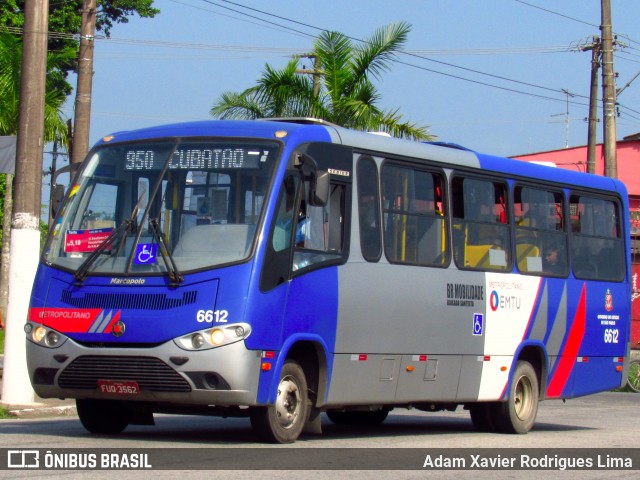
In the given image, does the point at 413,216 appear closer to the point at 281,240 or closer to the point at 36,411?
the point at 281,240

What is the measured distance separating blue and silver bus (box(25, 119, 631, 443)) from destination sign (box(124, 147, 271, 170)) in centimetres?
1

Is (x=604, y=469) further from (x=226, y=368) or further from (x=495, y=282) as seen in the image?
(x=495, y=282)

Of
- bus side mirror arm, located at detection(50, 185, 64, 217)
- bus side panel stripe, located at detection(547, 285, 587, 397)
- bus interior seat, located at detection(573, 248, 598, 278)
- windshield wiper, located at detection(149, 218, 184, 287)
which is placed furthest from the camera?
bus interior seat, located at detection(573, 248, 598, 278)

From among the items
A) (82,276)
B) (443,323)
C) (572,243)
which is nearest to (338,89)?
(572,243)

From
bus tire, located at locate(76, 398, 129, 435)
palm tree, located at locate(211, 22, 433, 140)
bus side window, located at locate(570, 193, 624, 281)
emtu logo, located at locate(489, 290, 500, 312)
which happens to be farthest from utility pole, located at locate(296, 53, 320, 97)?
bus tire, located at locate(76, 398, 129, 435)

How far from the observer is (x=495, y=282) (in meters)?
14.7

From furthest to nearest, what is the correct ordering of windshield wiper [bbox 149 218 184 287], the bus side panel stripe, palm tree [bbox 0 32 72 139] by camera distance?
palm tree [bbox 0 32 72 139]
the bus side panel stripe
windshield wiper [bbox 149 218 184 287]

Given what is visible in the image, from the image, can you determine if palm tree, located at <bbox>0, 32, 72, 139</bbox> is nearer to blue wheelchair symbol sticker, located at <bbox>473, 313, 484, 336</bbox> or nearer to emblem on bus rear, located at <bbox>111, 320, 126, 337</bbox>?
blue wheelchair symbol sticker, located at <bbox>473, 313, 484, 336</bbox>

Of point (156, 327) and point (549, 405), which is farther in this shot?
point (549, 405)

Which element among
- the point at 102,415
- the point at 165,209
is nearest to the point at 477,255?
the point at 165,209

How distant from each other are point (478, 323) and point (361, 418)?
91.2 inches

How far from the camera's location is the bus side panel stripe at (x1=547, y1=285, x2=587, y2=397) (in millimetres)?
15781

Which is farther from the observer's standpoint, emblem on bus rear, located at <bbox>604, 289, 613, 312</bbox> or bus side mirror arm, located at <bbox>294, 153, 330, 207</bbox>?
emblem on bus rear, located at <bbox>604, 289, 613, 312</bbox>

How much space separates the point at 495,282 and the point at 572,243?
1.97 meters
